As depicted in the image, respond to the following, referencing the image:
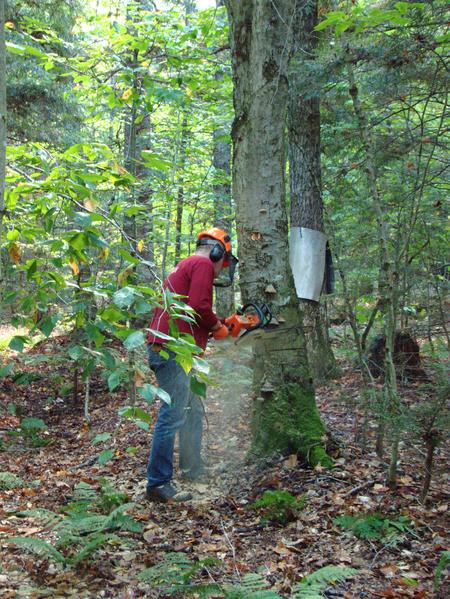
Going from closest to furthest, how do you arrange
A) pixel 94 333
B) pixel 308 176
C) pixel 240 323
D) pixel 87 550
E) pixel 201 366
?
1. pixel 201 366
2. pixel 94 333
3. pixel 87 550
4. pixel 240 323
5. pixel 308 176

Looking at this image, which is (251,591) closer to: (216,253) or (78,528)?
(78,528)

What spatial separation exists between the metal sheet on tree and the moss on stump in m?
1.83

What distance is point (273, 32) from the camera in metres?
4.61

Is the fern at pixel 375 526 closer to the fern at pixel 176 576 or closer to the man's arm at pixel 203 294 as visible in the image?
the fern at pixel 176 576

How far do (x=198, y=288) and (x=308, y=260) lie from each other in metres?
2.14

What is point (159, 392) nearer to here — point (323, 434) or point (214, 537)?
point (214, 537)

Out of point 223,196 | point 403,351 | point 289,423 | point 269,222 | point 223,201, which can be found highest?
point 223,201

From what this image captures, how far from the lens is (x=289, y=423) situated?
4750 mm

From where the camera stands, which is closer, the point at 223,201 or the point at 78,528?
the point at 78,528

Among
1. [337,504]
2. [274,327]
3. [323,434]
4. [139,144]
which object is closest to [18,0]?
[139,144]

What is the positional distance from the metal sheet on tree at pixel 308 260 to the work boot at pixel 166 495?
2.78 m

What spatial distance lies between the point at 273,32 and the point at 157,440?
3773 millimetres

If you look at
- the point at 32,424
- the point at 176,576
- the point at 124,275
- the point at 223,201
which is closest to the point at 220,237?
the point at 124,275

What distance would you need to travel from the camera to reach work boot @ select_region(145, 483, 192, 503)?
4637 mm
